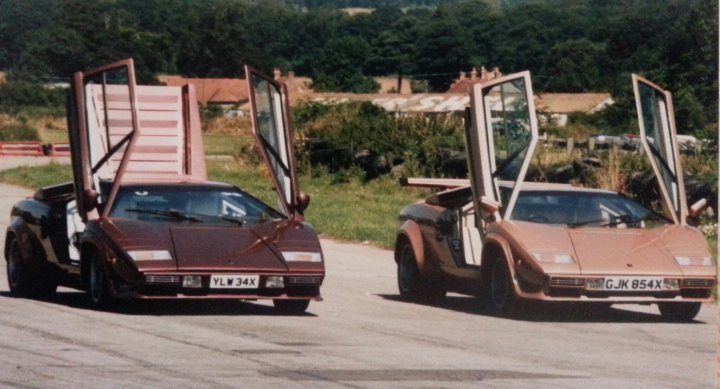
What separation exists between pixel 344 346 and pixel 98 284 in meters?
2.92

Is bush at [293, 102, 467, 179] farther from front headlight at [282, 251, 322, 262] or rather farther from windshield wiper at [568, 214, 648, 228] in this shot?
front headlight at [282, 251, 322, 262]

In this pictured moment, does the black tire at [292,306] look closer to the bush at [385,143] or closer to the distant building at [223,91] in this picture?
the bush at [385,143]

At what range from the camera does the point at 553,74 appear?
117 meters

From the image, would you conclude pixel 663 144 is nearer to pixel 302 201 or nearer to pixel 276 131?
pixel 302 201

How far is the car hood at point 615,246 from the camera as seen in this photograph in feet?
43.9

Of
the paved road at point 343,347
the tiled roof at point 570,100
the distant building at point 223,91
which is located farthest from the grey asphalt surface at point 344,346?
the distant building at point 223,91

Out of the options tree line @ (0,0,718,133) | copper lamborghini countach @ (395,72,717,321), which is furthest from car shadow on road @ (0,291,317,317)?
tree line @ (0,0,718,133)

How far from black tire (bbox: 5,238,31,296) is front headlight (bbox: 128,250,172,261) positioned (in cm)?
226

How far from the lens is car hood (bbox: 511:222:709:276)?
43.9 feet

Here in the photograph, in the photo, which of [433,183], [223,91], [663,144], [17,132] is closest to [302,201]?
[433,183]

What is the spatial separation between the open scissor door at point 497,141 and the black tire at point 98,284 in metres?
3.54

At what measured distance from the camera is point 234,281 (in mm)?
12773

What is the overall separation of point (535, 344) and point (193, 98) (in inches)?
264

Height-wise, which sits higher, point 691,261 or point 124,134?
point 124,134
